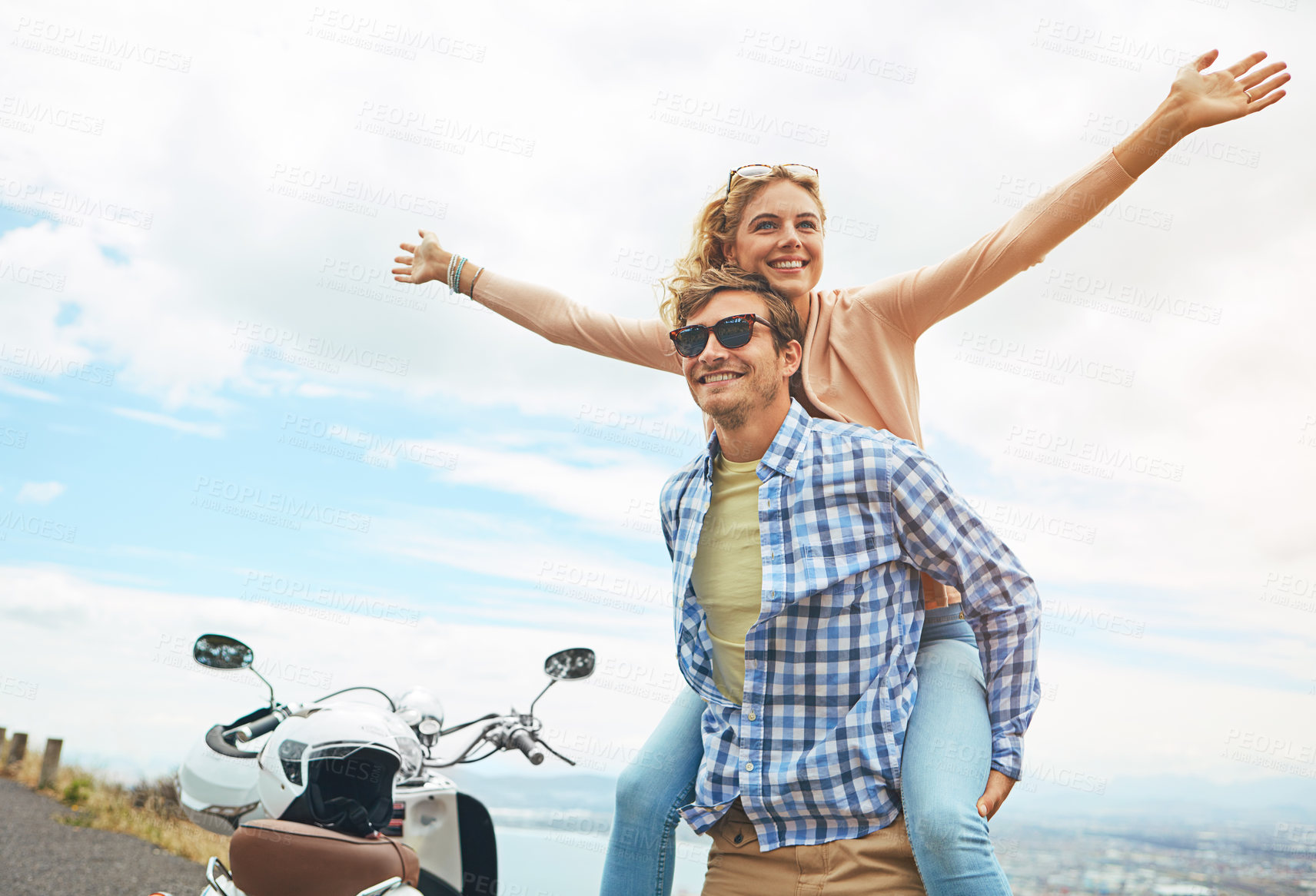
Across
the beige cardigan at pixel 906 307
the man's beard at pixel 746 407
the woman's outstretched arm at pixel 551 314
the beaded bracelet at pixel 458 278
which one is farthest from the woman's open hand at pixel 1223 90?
the beaded bracelet at pixel 458 278

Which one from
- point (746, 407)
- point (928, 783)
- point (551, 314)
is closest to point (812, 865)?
point (928, 783)

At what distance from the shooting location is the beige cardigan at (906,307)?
2.68m

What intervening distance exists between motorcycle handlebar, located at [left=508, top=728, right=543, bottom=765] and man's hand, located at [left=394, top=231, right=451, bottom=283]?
1.87 meters

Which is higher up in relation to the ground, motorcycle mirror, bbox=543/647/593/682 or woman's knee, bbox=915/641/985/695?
woman's knee, bbox=915/641/985/695

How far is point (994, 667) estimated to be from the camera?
2.37m

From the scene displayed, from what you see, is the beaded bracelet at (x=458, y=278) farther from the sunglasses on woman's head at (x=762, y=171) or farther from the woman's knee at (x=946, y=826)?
the woman's knee at (x=946, y=826)

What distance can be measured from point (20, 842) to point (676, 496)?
10087 mm

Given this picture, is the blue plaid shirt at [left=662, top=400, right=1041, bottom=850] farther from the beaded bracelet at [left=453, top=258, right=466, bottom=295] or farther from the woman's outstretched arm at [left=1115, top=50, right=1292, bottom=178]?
the beaded bracelet at [left=453, top=258, right=466, bottom=295]

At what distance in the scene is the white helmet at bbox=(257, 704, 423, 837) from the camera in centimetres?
239

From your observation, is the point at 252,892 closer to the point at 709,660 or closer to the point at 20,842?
the point at 709,660

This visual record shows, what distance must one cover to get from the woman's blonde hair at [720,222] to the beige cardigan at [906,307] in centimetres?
36

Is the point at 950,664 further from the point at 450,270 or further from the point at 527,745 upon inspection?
the point at 450,270

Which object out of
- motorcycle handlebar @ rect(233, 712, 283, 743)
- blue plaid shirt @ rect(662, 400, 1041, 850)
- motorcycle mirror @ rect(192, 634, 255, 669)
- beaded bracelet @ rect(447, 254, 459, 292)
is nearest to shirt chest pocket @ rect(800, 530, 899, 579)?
blue plaid shirt @ rect(662, 400, 1041, 850)

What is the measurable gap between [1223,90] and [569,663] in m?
2.90
